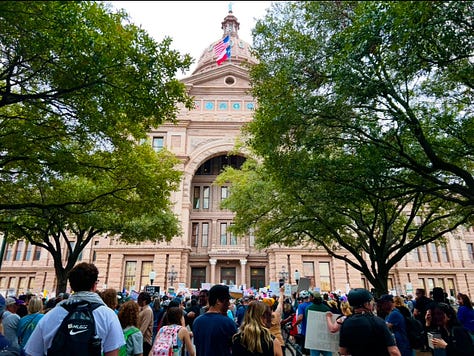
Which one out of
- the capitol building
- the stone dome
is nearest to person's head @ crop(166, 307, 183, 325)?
the capitol building

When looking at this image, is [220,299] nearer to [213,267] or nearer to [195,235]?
[213,267]

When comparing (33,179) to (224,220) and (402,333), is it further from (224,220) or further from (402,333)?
(224,220)

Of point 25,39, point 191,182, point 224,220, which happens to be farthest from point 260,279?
point 25,39

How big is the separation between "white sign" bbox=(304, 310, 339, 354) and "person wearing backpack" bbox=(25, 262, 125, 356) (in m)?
3.42

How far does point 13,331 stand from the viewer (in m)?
6.04

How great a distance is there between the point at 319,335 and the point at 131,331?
9.98 ft

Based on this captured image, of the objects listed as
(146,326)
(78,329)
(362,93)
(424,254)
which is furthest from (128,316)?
(424,254)

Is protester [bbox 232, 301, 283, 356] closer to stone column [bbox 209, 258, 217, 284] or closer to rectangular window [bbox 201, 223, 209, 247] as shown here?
stone column [bbox 209, 258, 217, 284]

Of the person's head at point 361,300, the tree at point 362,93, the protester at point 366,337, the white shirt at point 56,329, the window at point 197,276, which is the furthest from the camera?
the window at point 197,276

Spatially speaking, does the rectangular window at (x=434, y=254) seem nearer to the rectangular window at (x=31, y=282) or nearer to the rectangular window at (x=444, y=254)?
the rectangular window at (x=444, y=254)

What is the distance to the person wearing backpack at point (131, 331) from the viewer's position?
496 cm

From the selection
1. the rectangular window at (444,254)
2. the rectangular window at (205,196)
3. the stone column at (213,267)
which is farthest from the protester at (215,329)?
the rectangular window at (444,254)

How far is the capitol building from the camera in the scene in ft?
114

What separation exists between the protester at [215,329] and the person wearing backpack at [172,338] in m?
0.78
